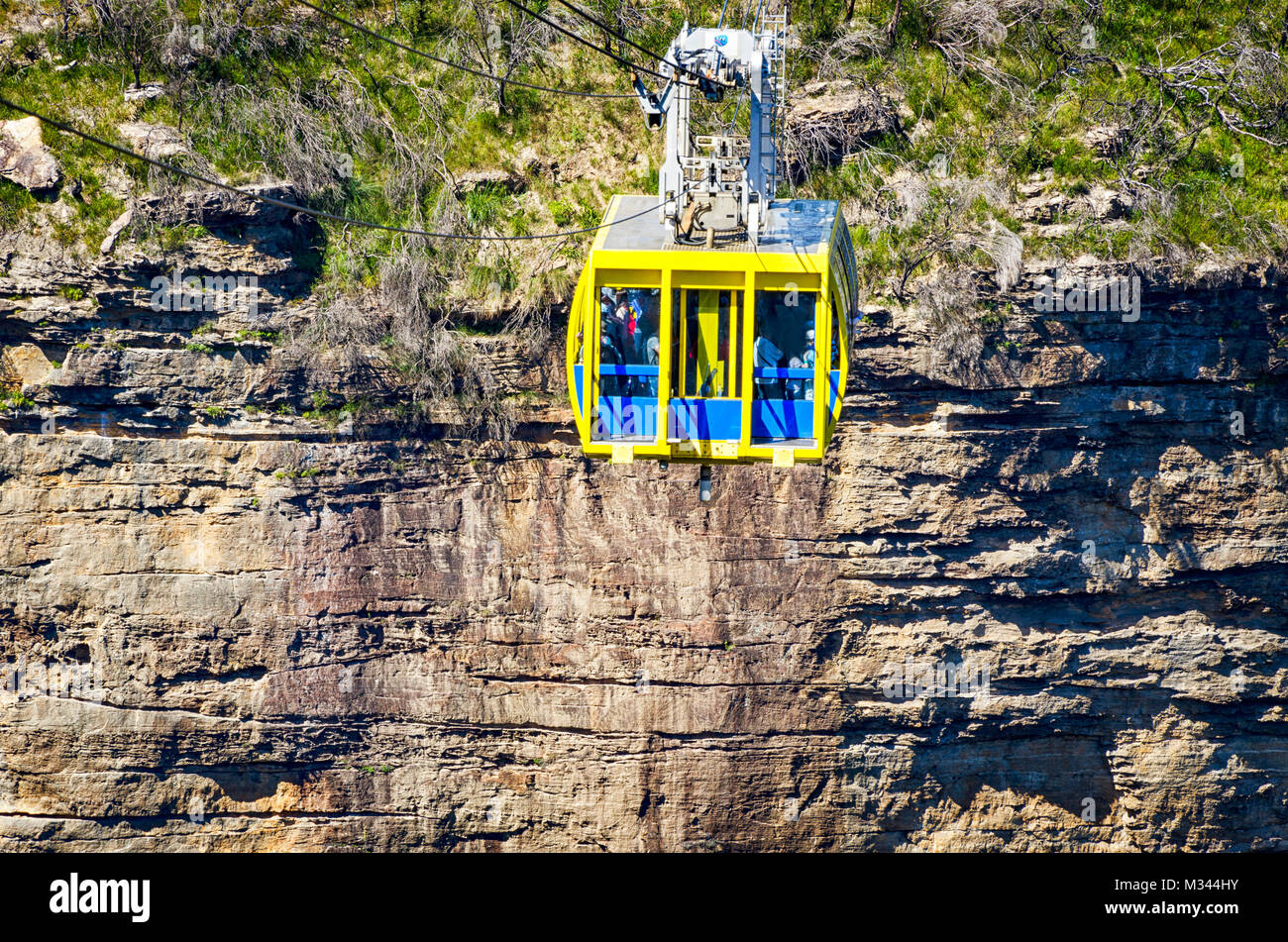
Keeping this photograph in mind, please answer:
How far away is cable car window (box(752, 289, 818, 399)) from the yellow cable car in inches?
0.5

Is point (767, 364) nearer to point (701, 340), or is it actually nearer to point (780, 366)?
point (780, 366)

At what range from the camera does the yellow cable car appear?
50.3ft

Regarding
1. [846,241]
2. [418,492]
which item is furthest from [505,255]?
[846,241]

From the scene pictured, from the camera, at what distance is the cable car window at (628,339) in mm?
15875

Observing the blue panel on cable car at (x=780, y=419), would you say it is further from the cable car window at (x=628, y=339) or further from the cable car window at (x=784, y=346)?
the cable car window at (x=628, y=339)

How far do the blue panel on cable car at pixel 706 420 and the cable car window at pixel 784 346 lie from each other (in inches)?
17.9

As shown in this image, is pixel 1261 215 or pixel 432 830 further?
pixel 432 830

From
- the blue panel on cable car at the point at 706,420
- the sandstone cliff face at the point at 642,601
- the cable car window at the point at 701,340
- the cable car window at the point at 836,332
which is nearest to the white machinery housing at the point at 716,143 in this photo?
the cable car window at the point at 701,340

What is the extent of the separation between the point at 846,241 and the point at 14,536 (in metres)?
12.6

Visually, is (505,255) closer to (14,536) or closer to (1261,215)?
(14,536)

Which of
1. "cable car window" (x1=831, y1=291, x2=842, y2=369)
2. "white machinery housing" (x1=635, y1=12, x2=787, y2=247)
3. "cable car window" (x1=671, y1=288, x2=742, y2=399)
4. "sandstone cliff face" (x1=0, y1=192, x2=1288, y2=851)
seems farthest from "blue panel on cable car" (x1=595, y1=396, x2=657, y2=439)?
"sandstone cliff face" (x1=0, y1=192, x2=1288, y2=851)

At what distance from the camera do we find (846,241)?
17.5 meters

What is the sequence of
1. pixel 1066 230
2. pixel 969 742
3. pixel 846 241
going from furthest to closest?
pixel 969 742
pixel 1066 230
pixel 846 241

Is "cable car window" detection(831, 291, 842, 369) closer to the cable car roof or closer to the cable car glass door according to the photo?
the cable car roof
